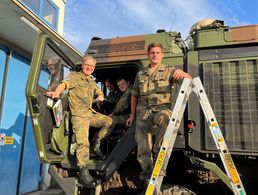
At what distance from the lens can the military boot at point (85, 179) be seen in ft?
12.2

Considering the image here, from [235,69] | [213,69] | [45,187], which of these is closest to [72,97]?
[213,69]

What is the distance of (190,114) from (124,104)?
41.7 inches

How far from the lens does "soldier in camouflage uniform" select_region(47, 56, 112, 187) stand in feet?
12.5

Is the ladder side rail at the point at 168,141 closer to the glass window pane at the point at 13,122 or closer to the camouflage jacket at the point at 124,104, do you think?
the camouflage jacket at the point at 124,104

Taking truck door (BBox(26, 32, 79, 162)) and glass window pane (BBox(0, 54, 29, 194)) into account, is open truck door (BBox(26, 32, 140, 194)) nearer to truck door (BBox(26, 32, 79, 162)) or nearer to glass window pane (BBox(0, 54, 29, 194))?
truck door (BBox(26, 32, 79, 162))

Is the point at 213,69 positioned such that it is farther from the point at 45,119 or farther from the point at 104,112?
the point at 45,119

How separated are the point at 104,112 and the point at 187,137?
1664 millimetres

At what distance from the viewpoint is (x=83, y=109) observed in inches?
158

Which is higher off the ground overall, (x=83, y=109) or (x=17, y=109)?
(x=17, y=109)

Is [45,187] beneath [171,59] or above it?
beneath

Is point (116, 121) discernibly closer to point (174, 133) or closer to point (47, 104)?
point (47, 104)

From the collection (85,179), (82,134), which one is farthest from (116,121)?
(85,179)

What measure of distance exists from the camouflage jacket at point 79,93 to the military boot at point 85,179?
74 cm

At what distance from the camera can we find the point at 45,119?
3.82 meters
